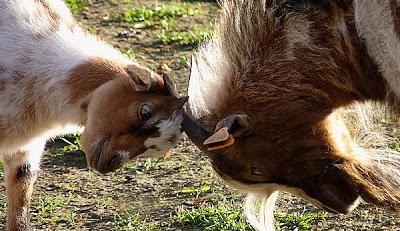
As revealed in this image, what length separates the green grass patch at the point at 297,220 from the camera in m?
6.21

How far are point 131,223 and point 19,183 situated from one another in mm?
736

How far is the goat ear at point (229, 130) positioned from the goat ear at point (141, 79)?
2.28 ft

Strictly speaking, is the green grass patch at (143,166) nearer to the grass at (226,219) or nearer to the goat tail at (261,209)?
the grass at (226,219)

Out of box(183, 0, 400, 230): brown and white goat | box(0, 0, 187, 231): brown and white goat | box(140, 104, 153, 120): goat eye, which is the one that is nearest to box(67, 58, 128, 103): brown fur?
box(0, 0, 187, 231): brown and white goat

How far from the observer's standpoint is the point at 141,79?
A: 17.9 feet

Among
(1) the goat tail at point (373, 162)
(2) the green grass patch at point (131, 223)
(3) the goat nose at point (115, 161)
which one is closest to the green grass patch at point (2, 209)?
(2) the green grass patch at point (131, 223)

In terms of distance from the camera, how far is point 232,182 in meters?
5.11

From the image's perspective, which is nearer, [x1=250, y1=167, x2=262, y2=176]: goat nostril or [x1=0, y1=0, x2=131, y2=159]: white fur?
[x1=250, y1=167, x2=262, y2=176]: goat nostril

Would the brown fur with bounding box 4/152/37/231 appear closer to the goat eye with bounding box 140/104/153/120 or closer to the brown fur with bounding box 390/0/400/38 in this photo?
the goat eye with bounding box 140/104/153/120

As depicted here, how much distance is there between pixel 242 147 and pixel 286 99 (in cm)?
32

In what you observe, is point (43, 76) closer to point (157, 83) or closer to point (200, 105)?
point (157, 83)

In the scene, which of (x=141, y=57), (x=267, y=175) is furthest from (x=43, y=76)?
(x=141, y=57)

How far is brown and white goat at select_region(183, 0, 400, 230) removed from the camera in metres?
4.85

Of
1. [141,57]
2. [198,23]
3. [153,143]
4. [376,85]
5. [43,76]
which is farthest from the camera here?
[198,23]
